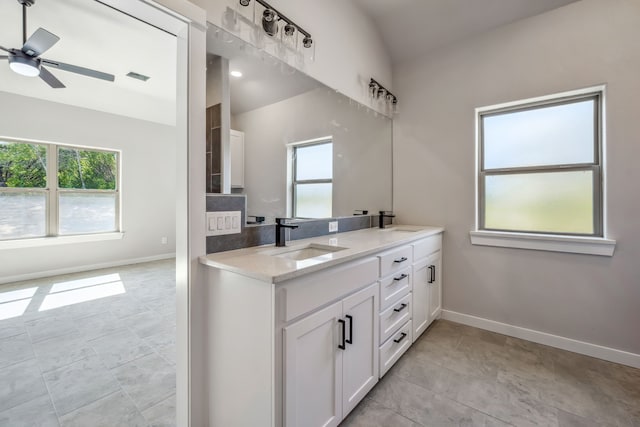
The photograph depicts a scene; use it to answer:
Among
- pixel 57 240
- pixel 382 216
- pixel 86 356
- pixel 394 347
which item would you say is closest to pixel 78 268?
pixel 57 240

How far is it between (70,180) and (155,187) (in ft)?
4.14

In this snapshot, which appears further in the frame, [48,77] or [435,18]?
[48,77]

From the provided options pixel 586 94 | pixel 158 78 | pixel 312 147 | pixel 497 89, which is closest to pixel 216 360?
pixel 312 147

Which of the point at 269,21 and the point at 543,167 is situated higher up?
the point at 269,21

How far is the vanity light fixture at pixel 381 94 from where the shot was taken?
109 inches

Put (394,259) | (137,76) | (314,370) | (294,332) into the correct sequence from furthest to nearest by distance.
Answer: (137,76)
(394,259)
(314,370)
(294,332)

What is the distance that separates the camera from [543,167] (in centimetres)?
235

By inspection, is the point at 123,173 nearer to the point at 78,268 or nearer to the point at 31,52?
the point at 78,268

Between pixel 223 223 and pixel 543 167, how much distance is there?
2.62m

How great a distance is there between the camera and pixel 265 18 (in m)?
1.65

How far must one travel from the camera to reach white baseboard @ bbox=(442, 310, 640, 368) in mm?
2037

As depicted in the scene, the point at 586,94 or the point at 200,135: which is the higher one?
the point at 586,94

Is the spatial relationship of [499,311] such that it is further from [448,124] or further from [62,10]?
[62,10]

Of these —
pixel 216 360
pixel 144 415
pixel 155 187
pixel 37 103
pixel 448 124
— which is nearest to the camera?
pixel 216 360
